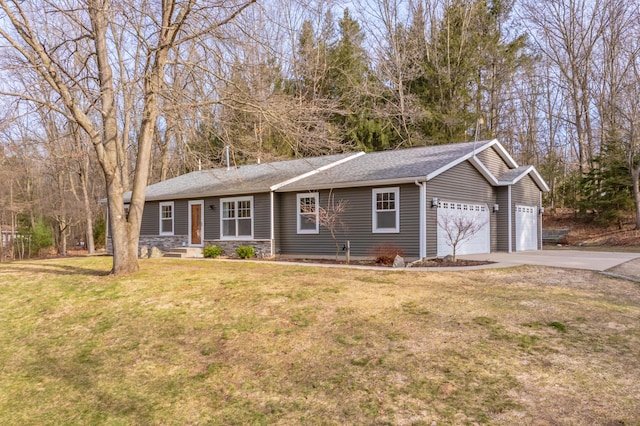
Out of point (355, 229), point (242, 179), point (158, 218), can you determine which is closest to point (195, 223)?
point (158, 218)

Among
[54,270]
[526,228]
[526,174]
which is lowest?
[54,270]

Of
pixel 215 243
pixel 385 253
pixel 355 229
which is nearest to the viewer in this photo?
pixel 385 253

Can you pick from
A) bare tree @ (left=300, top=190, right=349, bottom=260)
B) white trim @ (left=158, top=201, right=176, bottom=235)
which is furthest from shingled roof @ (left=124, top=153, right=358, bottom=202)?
bare tree @ (left=300, top=190, right=349, bottom=260)

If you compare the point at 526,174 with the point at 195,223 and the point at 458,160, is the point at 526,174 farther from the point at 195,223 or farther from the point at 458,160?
the point at 195,223

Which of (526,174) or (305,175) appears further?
(526,174)

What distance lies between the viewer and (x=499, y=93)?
93.4ft

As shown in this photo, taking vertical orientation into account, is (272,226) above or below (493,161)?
below

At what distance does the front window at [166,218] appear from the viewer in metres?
20.8

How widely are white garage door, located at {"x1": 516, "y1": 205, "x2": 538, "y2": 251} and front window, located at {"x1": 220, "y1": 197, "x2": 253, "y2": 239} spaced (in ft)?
34.5

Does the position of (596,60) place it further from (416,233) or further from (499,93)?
(416,233)

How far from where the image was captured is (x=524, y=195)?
1992 centimetres

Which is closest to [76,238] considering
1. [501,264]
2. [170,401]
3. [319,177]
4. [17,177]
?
[17,177]

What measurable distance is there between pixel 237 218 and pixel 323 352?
12689mm

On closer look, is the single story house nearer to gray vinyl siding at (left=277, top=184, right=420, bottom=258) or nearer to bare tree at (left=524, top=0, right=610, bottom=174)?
gray vinyl siding at (left=277, top=184, right=420, bottom=258)
